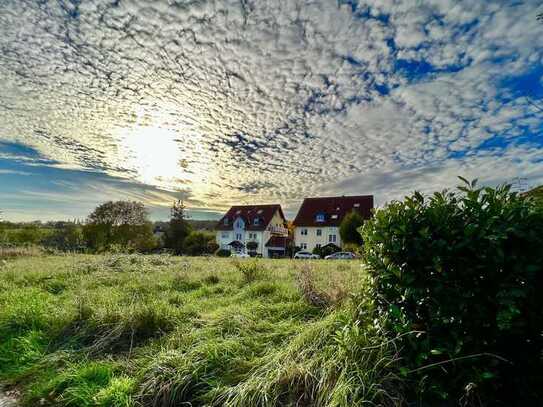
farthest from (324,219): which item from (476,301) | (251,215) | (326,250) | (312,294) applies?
(476,301)

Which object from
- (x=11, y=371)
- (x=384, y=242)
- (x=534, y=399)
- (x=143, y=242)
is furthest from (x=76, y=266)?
(x=143, y=242)

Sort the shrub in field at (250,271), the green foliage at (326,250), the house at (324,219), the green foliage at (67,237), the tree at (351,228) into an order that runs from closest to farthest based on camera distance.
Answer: the shrub in field at (250,271), the green foliage at (67,237), the tree at (351,228), the green foliage at (326,250), the house at (324,219)

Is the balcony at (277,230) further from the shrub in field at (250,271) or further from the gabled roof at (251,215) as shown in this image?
the shrub in field at (250,271)

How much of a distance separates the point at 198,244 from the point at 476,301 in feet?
101

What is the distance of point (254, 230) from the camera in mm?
37562

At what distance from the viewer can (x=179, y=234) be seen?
31.8 meters

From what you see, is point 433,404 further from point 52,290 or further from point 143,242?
A: point 143,242

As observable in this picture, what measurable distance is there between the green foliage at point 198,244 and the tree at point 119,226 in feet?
11.9

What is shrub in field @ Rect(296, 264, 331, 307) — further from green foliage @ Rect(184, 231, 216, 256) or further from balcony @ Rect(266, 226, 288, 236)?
balcony @ Rect(266, 226, 288, 236)

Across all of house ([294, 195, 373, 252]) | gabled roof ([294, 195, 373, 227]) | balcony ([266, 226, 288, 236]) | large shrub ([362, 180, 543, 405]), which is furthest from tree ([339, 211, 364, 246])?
large shrub ([362, 180, 543, 405])

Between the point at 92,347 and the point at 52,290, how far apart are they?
14.6ft

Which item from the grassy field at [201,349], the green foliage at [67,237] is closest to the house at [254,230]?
the green foliage at [67,237]

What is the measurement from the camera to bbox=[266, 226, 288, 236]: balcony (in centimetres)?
3805

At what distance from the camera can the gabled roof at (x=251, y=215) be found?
38031mm
